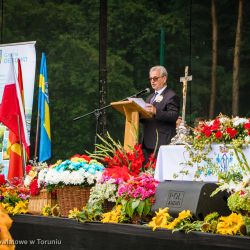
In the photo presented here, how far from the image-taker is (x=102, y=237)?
394cm

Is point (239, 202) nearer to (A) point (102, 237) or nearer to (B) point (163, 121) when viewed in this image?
(A) point (102, 237)

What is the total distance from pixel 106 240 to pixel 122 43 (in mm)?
5789

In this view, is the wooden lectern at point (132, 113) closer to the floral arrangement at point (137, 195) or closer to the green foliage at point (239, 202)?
the floral arrangement at point (137, 195)

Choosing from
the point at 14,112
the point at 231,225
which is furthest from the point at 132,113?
the point at 231,225

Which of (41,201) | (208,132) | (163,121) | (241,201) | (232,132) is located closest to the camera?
(241,201)

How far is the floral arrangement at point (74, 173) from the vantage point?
4.53 meters

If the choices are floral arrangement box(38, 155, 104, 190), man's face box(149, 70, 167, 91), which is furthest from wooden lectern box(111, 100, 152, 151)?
floral arrangement box(38, 155, 104, 190)

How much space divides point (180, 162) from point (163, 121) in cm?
113

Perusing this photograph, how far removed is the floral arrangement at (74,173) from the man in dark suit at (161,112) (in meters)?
0.76

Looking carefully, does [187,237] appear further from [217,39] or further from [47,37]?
[47,37]

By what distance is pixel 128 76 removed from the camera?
934 centimetres

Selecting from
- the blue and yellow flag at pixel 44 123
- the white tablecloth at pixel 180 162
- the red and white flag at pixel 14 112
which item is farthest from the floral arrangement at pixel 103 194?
the blue and yellow flag at pixel 44 123

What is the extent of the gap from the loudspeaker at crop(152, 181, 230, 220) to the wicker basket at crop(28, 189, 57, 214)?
50.8 inches

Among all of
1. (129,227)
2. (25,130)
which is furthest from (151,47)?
(129,227)
